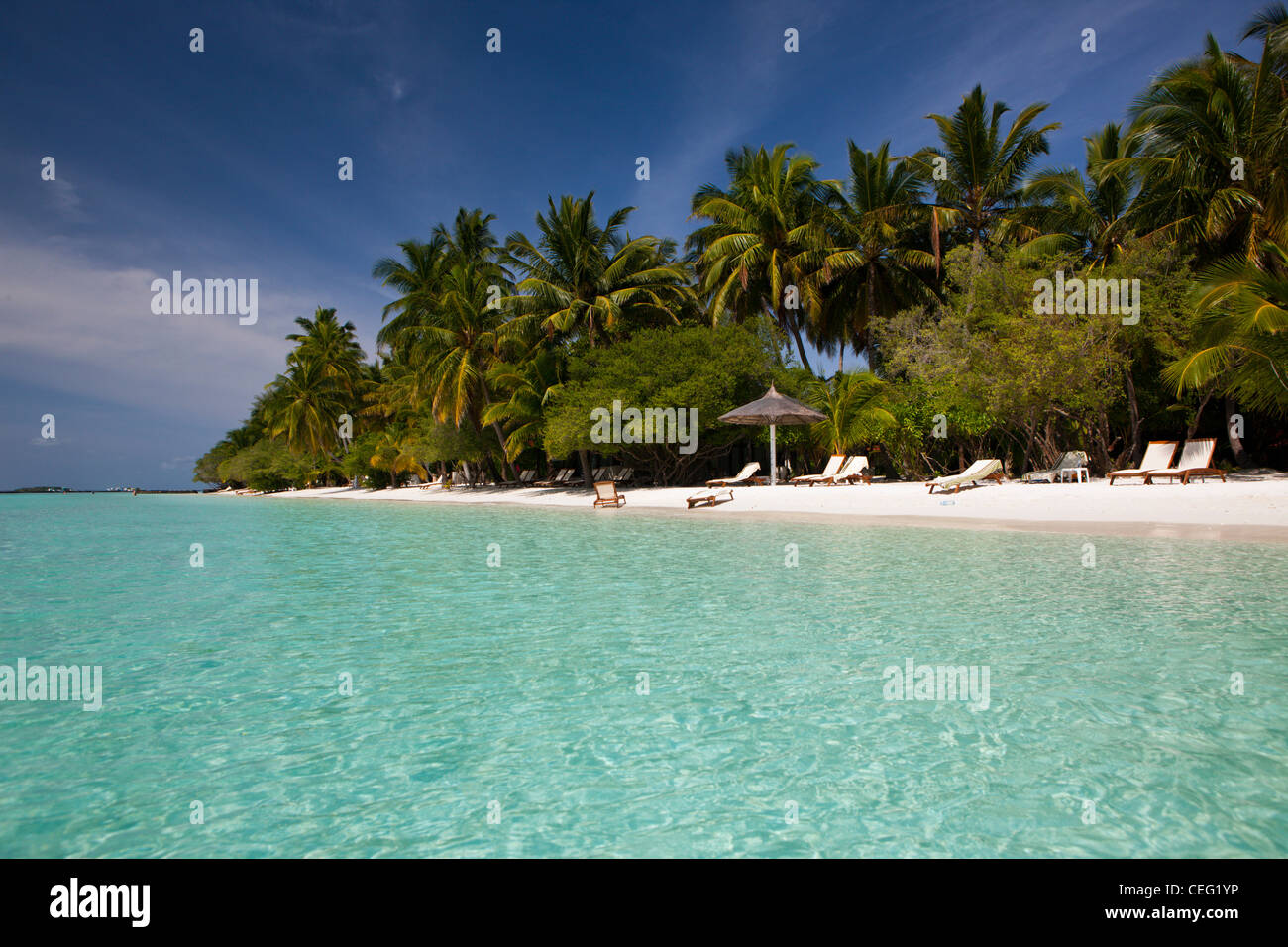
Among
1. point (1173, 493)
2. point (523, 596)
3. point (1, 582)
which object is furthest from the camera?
point (1173, 493)

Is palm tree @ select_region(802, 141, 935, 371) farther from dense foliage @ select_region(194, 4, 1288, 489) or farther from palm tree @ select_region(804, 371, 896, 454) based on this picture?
palm tree @ select_region(804, 371, 896, 454)

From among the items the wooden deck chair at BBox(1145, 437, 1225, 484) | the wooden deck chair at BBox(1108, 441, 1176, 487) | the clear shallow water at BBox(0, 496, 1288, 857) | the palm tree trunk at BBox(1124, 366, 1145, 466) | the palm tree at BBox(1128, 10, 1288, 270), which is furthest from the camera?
the palm tree trunk at BBox(1124, 366, 1145, 466)

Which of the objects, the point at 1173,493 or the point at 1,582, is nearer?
the point at 1,582

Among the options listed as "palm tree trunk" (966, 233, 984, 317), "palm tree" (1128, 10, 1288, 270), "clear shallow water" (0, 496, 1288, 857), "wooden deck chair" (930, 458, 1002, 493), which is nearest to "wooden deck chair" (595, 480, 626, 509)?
"wooden deck chair" (930, 458, 1002, 493)

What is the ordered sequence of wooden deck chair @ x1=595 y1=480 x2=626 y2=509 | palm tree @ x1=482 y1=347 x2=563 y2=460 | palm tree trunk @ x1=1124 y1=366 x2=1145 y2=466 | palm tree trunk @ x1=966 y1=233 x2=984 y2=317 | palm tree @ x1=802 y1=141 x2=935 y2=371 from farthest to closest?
1. palm tree @ x1=482 y1=347 x2=563 y2=460
2. palm tree @ x1=802 y1=141 x2=935 y2=371
3. wooden deck chair @ x1=595 y1=480 x2=626 y2=509
4. palm tree trunk @ x1=966 y1=233 x2=984 y2=317
5. palm tree trunk @ x1=1124 y1=366 x2=1145 y2=466

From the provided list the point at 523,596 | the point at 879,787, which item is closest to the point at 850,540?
the point at 523,596

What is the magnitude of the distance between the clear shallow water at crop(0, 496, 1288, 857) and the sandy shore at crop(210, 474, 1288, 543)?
407cm

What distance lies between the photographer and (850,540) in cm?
1069

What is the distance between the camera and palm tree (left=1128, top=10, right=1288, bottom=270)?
15.3 m

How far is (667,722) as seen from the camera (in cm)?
341

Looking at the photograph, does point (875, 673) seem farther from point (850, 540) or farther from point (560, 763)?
point (850, 540)

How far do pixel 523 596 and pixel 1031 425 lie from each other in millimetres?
17322

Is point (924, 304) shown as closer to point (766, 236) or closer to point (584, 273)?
point (766, 236)
